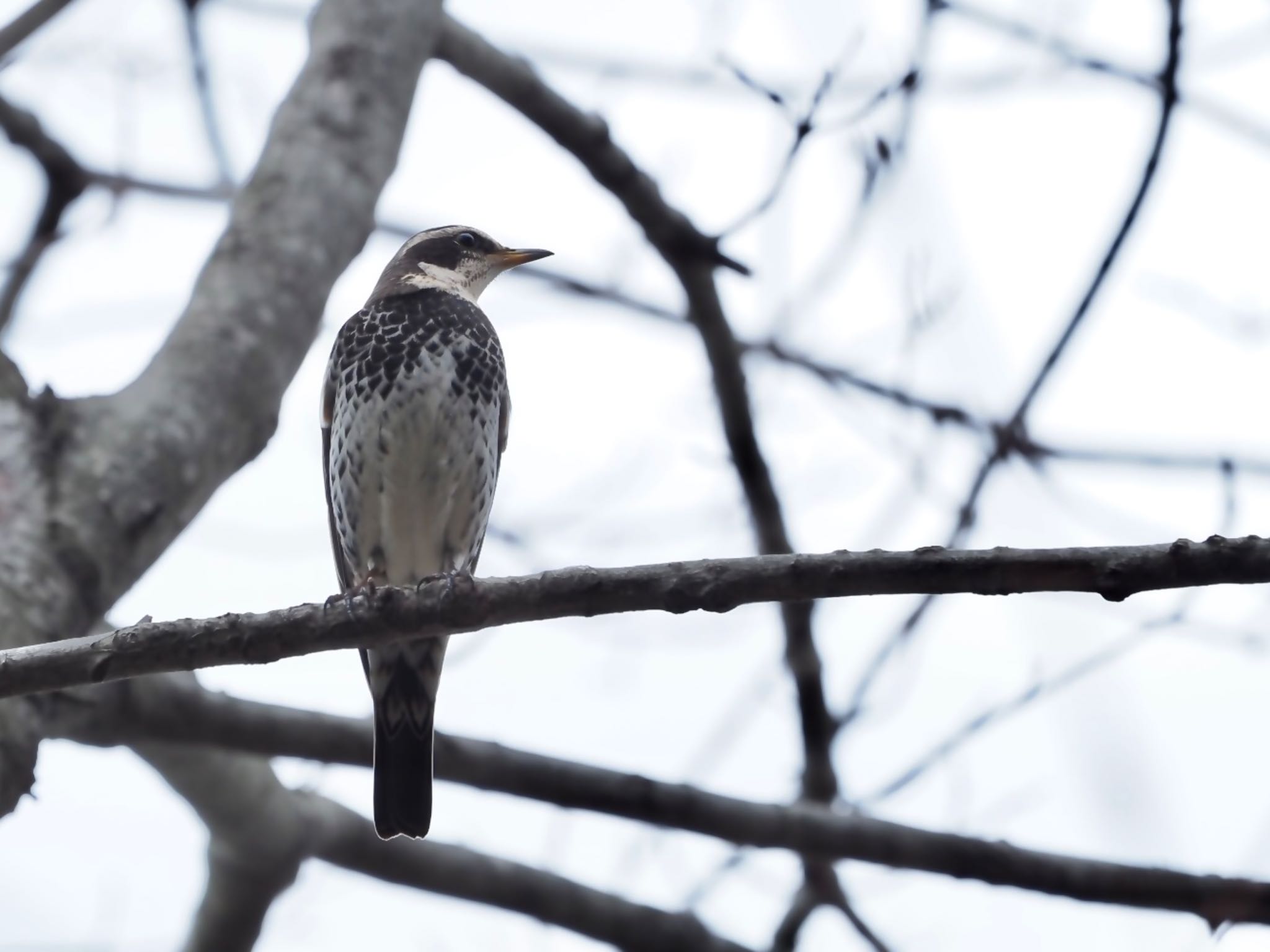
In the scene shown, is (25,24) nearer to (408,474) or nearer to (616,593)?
(408,474)

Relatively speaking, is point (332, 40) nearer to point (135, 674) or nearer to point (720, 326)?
point (720, 326)

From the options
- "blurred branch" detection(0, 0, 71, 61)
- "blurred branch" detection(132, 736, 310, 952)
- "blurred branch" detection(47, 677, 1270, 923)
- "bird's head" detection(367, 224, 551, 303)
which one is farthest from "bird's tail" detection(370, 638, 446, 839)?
"blurred branch" detection(0, 0, 71, 61)

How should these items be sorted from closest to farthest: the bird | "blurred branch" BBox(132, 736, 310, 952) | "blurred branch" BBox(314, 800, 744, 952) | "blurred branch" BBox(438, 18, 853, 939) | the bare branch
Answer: the bare branch < "blurred branch" BBox(132, 736, 310, 952) < the bird < "blurred branch" BBox(314, 800, 744, 952) < "blurred branch" BBox(438, 18, 853, 939)

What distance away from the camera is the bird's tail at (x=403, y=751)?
4.56m

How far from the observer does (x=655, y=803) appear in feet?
14.1

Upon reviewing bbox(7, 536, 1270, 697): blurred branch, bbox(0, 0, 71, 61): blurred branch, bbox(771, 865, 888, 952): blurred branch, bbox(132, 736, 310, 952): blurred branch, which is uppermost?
bbox(0, 0, 71, 61): blurred branch

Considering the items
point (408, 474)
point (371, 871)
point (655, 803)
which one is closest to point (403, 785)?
point (371, 871)

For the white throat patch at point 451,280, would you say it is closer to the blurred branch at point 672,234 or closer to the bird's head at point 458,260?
the bird's head at point 458,260

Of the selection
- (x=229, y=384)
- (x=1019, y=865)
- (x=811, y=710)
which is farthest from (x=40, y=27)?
(x=1019, y=865)

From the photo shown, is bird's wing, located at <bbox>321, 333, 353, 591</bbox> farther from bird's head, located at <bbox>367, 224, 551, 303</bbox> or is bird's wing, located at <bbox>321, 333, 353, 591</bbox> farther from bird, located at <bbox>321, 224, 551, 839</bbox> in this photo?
bird's head, located at <bbox>367, 224, 551, 303</bbox>

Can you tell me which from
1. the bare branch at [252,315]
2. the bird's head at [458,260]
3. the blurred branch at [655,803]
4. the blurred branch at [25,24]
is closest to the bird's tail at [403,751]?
the blurred branch at [655,803]

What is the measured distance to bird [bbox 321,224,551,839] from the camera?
4.67 meters

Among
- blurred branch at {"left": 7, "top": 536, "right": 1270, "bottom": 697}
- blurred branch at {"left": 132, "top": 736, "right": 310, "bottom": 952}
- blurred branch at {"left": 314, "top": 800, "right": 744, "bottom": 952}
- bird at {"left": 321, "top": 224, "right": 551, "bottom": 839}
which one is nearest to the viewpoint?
blurred branch at {"left": 7, "top": 536, "right": 1270, "bottom": 697}

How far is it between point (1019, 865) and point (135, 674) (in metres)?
2.66
